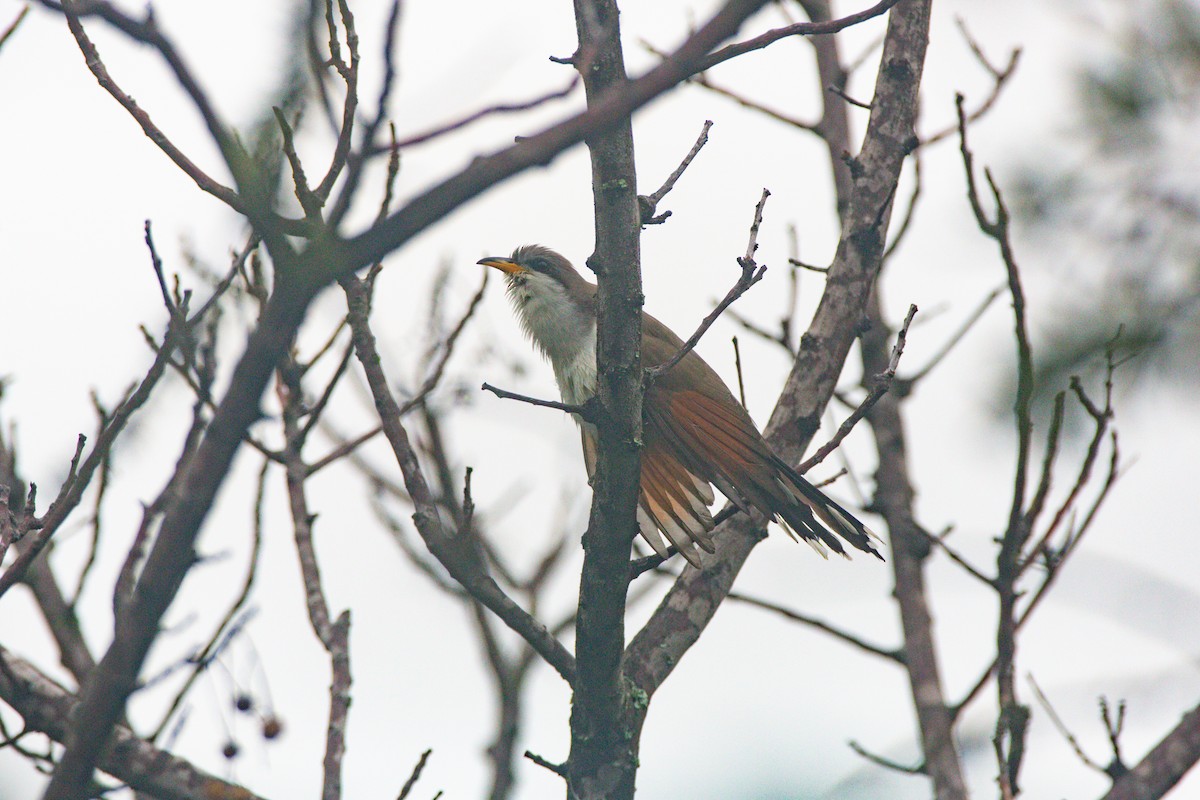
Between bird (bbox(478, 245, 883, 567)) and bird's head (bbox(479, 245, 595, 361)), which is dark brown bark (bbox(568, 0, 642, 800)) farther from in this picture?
bird's head (bbox(479, 245, 595, 361))

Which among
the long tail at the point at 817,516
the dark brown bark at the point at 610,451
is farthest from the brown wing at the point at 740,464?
the dark brown bark at the point at 610,451

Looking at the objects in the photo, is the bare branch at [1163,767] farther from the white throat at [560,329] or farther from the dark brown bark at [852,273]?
the white throat at [560,329]

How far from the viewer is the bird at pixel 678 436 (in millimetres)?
3264

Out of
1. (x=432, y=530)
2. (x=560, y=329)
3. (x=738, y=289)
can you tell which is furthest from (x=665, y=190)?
(x=560, y=329)

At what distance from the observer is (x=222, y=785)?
2.74 m

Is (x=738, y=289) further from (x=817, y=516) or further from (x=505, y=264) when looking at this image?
(x=505, y=264)

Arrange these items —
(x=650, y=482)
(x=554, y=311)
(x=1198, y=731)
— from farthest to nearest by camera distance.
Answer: (x=554, y=311) → (x=650, y=482) → (x=1198, y=731)

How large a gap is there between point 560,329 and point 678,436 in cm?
92

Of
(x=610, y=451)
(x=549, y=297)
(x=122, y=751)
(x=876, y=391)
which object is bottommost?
(x=122, y=751)

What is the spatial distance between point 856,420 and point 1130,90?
2.00 metres

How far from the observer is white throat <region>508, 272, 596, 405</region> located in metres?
3.89

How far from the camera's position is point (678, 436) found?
3.44m

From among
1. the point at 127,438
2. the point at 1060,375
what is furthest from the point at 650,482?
the point at 127,438

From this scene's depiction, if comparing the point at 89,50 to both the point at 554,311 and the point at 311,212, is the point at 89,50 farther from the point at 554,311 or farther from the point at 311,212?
the point at 554,311
